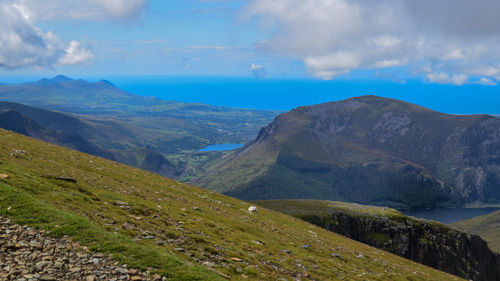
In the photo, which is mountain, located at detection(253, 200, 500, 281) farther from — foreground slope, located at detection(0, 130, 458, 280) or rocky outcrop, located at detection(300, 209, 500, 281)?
foreground slope, located at detection(0, 130, 458, 280)

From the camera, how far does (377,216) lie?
124375 millimetres

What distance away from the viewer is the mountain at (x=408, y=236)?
114 meters

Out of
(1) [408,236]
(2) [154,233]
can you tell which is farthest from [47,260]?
(1) [408,236]

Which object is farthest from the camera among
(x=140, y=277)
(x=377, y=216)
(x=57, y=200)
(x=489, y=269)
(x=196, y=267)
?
(x=489, y=269)

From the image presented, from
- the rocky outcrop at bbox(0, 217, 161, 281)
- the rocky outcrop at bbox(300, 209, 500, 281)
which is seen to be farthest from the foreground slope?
the rocky outcrop at bbox(300, 209, 500, 281)

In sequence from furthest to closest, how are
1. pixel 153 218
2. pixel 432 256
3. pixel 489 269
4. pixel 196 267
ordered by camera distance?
pixel 489 269
pixel 432 256
pixel 153 218
pixel 196 267

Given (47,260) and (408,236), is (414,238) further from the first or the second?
(47,260)

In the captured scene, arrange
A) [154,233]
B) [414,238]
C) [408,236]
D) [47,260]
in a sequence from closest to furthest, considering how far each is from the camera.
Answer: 1. [47,260]
2. [154,233]
3. [408,236]
4. [414,238]

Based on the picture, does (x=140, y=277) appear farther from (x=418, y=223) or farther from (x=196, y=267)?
(x=418, y=223)

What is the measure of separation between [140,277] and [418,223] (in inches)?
5250

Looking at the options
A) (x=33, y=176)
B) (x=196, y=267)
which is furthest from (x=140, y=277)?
(x=33, y=176)

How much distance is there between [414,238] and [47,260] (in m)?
129

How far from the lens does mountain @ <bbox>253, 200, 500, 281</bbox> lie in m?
114

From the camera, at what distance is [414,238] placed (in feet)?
390
